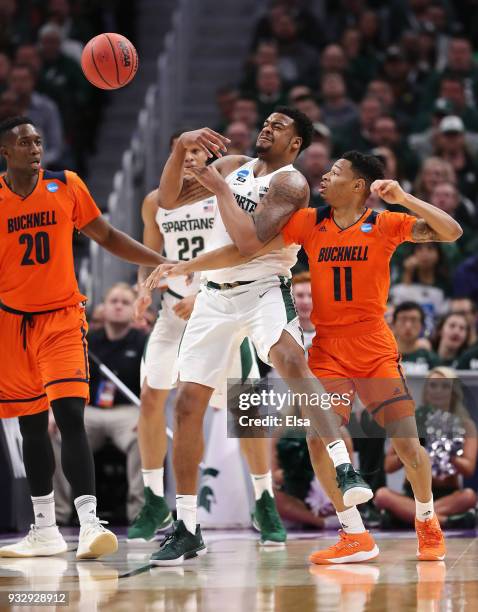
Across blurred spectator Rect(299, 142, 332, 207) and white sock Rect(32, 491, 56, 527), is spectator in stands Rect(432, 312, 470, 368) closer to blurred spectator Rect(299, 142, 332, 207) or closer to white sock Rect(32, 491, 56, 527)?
blurred spectator Rect(299, 142, 332, 207)

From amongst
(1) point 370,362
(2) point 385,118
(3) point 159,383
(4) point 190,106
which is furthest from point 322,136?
(1) point 370,362

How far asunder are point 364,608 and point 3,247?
2872 millimetres

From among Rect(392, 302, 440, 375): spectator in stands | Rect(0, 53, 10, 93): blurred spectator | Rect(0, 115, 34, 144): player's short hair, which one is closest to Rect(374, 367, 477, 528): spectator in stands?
Rect(392, 302, 440, 375): spectator in stands

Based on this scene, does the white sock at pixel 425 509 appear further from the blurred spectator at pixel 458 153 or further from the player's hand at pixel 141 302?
the blurred spectator at pixel 458 153

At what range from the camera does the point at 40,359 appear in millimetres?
6688

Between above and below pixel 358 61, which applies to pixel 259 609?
below

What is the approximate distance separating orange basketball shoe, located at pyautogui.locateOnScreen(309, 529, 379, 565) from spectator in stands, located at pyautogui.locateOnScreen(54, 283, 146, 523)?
2.57 meters

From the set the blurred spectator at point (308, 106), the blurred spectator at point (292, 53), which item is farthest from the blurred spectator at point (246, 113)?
the blurred spectator at point (292, 53)

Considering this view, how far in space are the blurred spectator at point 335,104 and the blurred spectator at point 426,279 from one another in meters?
2.95

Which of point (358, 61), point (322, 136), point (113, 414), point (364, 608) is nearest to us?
point (364, 608)

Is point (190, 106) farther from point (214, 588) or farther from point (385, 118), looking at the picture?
point (214, 588)

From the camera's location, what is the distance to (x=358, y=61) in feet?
46.3

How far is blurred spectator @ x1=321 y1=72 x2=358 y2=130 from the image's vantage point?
1327 centimetres

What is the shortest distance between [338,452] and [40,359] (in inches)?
68.1
